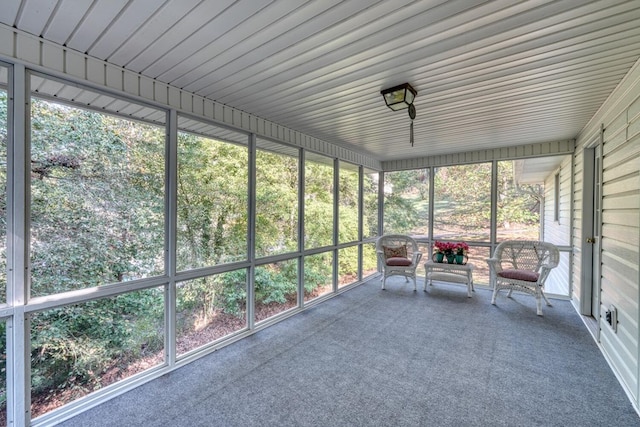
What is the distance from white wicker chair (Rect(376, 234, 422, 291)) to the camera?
4957mm

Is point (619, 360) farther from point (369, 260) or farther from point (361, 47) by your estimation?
point (369, 260)

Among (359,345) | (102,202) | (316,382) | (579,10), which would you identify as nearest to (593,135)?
(579,10)

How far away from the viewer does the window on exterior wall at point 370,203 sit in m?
5.75

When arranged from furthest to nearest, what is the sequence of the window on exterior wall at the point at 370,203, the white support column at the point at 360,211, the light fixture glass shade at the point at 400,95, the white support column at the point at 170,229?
the window on exterior wall at the point at 370,203 < the white support column at the point at 360,211 < the white support column at the point at 170,229 < the light fixture glass shade at the point at 400,95

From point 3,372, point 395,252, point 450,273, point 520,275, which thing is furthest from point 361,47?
point 450,273

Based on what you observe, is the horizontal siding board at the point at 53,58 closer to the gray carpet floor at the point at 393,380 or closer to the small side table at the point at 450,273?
the gray carpet floor at the point at 393,380

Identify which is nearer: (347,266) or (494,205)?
(494,205)

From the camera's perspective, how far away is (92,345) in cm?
219

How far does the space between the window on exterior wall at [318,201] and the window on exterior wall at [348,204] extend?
308mm

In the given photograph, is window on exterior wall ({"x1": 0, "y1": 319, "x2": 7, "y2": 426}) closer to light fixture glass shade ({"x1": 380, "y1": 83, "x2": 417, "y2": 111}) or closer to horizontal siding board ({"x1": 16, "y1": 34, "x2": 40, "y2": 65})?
horizontal siding board ({"x1": 16, "y1": 34, "x2": 40, "y2": 65})

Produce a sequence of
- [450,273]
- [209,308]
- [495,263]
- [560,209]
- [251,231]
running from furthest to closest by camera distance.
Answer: [450,273], [560,209], [495,263], [251,231], [209,308]

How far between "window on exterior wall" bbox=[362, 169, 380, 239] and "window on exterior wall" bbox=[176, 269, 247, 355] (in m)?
3.10

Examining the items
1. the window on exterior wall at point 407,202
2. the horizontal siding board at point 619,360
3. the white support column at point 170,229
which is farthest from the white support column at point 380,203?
the white support column at point 170,229

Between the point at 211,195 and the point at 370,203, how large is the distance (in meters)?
3.75
